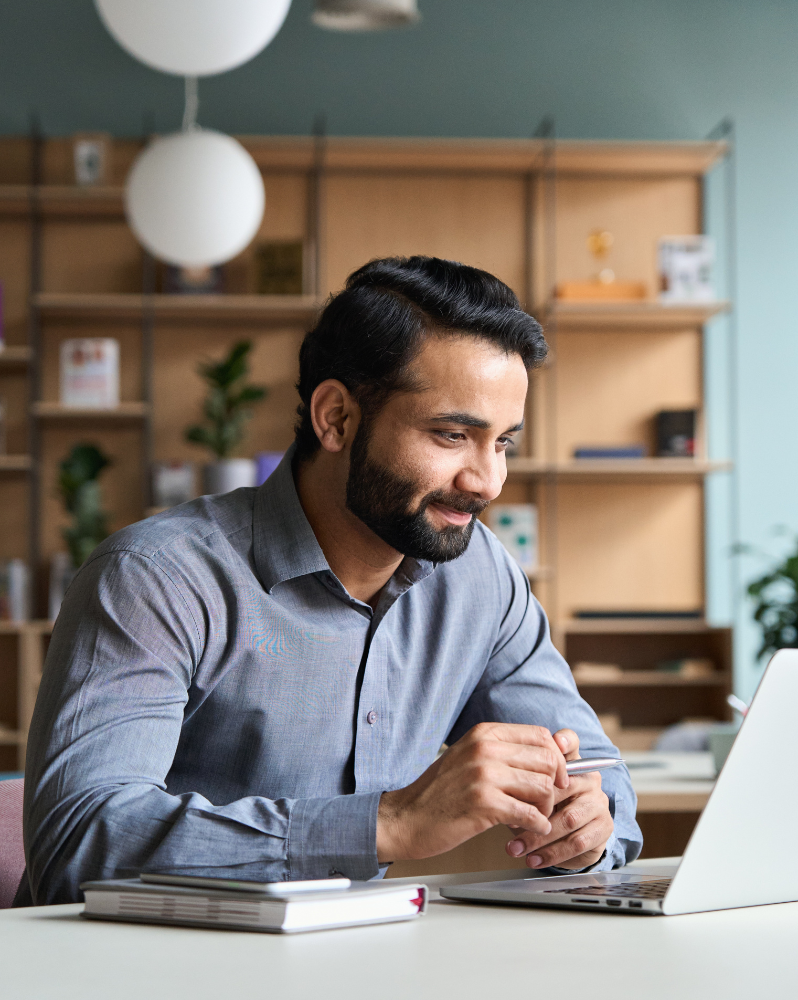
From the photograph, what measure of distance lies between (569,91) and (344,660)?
162 inches

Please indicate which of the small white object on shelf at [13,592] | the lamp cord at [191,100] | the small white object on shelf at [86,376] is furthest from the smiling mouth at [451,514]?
the lamp cord at [191,100]

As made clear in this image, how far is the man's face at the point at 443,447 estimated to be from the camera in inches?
52.3

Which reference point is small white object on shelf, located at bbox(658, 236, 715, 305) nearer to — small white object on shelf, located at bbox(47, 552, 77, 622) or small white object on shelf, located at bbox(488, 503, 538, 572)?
small white object on shelf, located at bbox(488, 503, 538, 572)

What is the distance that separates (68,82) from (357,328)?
12.8ft

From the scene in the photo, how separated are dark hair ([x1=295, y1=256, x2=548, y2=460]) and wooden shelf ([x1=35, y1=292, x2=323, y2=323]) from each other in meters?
3.01

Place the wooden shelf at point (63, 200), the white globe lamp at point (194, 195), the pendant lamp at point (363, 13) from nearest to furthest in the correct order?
the white globe lamp at point (194, 195)
the pendant lamp at point (363, 13)
the wooden shelf at point (63, 200)

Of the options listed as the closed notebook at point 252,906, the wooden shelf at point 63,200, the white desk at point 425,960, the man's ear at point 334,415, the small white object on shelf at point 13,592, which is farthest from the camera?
the wooden shelf at point 63,200

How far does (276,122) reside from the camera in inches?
190

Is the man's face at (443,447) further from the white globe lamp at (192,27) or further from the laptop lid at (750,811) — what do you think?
the white globe lamp at (192,27)

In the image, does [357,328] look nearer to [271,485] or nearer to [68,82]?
[271,485]

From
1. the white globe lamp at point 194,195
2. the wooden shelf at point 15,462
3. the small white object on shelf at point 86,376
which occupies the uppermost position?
the white globe lamp at point 194,195

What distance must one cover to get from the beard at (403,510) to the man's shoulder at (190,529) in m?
0.13

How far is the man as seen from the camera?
1012mm

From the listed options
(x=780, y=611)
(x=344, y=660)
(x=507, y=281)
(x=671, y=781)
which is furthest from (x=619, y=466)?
(x=344, y=660)
